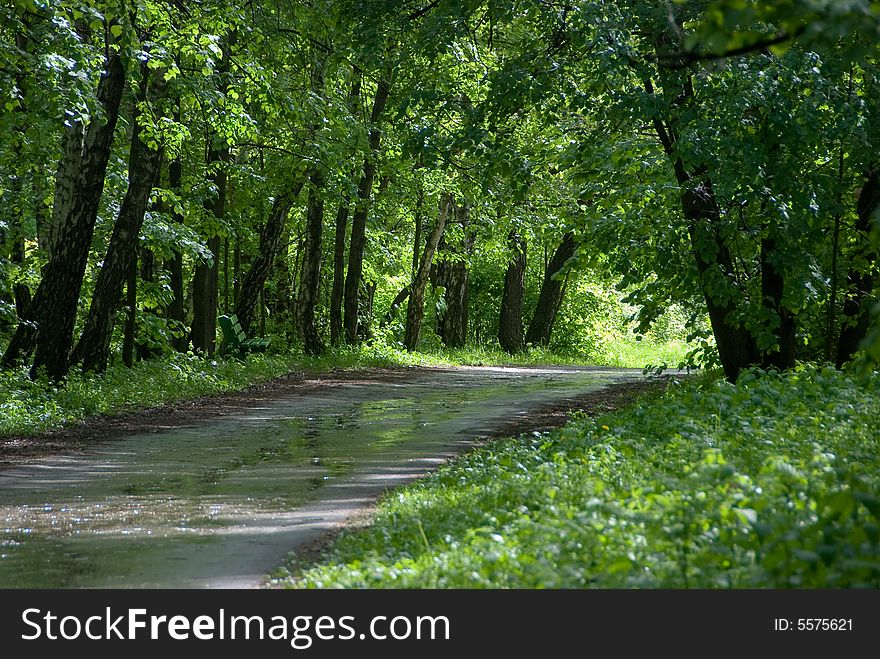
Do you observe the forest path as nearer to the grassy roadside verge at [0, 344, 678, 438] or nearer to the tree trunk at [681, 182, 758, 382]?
the grassy roadside verge at [0, 344, 678, 438]

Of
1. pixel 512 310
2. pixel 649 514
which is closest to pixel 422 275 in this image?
pixel 512 310

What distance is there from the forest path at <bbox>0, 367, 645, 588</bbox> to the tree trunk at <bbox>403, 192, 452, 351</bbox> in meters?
14.0

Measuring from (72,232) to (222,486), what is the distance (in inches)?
295

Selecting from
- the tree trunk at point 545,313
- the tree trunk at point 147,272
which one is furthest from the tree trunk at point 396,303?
the tree trunk at point 147,272

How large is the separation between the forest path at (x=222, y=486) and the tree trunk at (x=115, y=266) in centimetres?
292

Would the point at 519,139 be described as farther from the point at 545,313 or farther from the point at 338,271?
the point at 545,313

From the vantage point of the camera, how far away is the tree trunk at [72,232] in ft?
51.3

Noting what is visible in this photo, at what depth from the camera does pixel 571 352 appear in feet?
134

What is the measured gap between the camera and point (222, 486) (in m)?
9.61

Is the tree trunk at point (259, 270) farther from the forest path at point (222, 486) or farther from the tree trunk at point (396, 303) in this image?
the tree trunk at point (396, 303)

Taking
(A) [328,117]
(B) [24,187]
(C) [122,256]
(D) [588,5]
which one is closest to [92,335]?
(C) [122,256]
